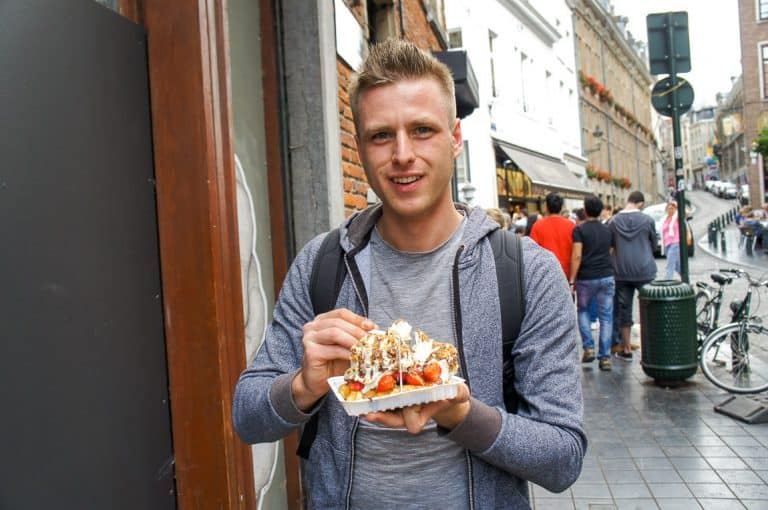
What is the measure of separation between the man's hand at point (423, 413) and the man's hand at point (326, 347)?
0.16 m

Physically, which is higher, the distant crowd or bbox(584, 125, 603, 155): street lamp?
bbox(584, 125, 603, 155): street lamp

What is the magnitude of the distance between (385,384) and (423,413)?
11cm

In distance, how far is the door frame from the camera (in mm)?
2594

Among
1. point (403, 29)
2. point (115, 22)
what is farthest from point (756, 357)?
point (115, 22)

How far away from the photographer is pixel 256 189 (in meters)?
3.74

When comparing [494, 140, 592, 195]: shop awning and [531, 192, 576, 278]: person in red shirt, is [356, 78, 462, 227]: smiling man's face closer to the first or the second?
[531, 192, 576, 278]: person in red shirt

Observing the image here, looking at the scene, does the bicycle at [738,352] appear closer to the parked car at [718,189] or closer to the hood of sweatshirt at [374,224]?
the hood of sweatshirt at [374,224]

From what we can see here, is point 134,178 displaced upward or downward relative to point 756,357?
upward

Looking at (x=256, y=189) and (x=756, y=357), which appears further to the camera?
(x=756, y=357)

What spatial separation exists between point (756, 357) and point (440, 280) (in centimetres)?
718

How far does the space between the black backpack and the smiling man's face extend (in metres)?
0.21

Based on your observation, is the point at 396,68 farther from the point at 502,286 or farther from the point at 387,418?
the point at 387,418

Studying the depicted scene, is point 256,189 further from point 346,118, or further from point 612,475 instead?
point 612,475

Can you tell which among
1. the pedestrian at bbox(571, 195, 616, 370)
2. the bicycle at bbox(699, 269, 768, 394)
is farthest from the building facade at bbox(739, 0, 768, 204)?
the bicycle at bbox(699, 269, 768, 394)
